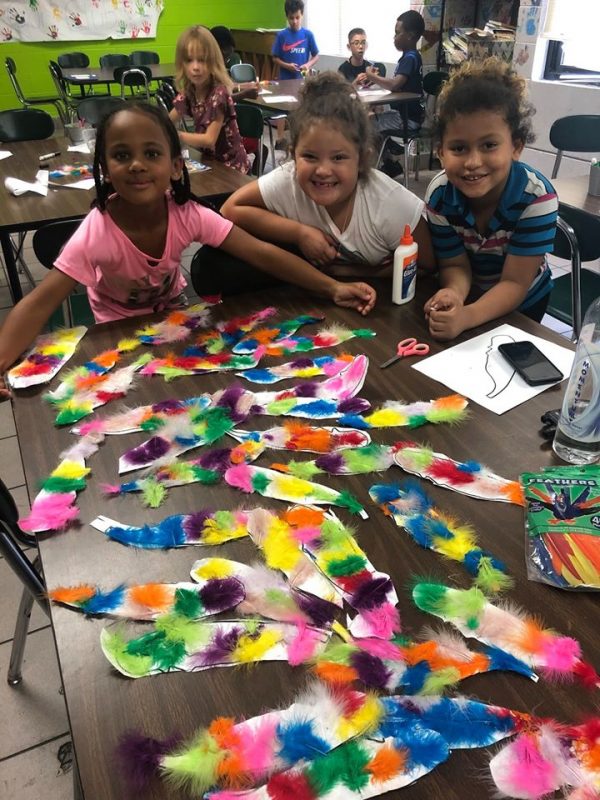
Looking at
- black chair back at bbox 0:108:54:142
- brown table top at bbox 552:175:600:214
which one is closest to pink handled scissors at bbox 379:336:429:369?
brown table top at bbox 552:175:600:214

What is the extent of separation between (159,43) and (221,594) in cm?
970

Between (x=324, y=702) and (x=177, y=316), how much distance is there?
1135mm

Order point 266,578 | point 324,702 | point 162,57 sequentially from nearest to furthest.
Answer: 1. point 324,702
2. point 266,578
3. point 162,57

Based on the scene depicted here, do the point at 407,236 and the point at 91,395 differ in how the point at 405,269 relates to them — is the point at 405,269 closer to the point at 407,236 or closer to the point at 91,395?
the point at 407,236

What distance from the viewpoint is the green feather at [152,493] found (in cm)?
96

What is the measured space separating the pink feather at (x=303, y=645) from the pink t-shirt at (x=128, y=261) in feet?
3.82

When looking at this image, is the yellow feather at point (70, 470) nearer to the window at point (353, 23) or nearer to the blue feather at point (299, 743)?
the blue feather at point (299, 743)

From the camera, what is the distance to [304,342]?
141 centimetres

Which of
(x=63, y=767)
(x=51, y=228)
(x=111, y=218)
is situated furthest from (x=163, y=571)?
(x=51, y=228)

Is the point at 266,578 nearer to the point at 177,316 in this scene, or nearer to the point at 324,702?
the point at 324,702

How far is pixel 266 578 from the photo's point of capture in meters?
0.82

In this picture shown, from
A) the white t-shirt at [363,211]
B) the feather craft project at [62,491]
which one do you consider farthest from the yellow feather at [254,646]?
the white t-shirt at [363,211]

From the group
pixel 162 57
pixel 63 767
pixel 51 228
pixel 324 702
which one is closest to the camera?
pixel 324 702

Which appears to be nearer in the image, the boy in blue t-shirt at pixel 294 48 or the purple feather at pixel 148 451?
the purple feather at pixel 148 451
